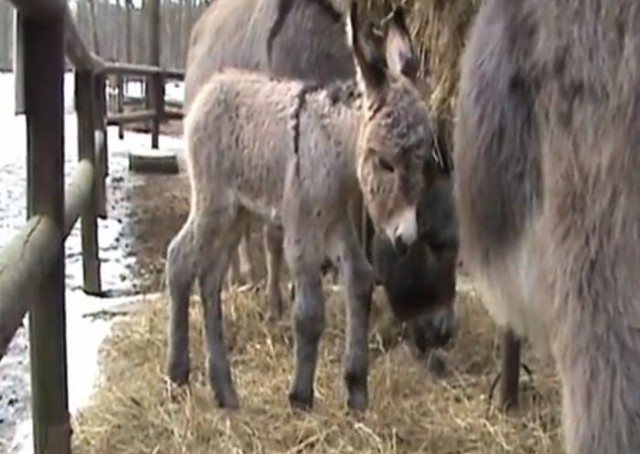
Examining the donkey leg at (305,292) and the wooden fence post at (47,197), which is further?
the donkey leg at (305,292)

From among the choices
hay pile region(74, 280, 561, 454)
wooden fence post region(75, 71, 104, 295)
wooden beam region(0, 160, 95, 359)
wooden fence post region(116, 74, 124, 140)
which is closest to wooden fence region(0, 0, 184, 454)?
wooden beam region(0, 160, 95, 359)

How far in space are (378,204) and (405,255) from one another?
29.3 inches

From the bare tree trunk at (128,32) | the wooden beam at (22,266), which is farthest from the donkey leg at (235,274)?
the bare tree trunk at (128,32)

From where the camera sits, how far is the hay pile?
3166 mm

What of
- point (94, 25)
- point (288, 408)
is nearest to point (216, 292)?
point (288, 408)

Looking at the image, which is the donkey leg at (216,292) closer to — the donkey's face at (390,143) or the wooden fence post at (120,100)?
the donkey's face at (390,143)

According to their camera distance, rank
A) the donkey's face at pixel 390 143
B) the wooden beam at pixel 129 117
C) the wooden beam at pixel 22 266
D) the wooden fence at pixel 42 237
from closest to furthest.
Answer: the wooden beam at pixel 22 266 < the wooden fence at pixel 42 237 < the donkey's face at pixel 390 143 < the wooden beam at pixel 129 117

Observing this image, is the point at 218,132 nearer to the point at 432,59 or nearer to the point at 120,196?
the point at 432,59

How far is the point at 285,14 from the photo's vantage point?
13.8ft

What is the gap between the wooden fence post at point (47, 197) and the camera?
225cm

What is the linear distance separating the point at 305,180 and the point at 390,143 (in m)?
0.33

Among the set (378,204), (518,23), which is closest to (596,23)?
(518,23)

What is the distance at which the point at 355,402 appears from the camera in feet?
11.1

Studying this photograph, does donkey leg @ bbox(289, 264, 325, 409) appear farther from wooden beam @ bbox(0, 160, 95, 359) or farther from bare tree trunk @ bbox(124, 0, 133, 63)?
bare tree trunk @ bbox(124, 0, 133, 63)
